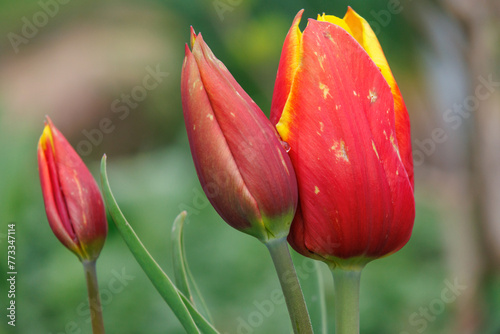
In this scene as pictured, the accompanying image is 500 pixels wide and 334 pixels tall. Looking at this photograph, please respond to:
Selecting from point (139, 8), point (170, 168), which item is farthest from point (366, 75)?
point (139, 8)

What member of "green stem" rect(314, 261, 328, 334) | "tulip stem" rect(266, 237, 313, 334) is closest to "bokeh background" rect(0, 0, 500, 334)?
"green stem" rect(314, 261, 328, 334)

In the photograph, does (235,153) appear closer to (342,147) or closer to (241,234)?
(342,147)

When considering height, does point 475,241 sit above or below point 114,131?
below

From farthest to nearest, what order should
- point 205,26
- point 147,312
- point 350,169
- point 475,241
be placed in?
1. point 205,26
2. point 475,241
3. point 147,312
4. point 350,169

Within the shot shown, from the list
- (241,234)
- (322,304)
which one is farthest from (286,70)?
(241,234)

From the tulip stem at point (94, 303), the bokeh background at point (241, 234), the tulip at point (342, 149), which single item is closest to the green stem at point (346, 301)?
the tulip at point (342, 149)

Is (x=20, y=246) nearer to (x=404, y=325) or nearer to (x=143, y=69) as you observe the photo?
(x=404, y=325)

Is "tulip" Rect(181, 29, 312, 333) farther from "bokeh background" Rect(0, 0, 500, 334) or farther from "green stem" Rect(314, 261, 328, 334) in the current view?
"bokeh background" Rect(0, 0, 500, 334)

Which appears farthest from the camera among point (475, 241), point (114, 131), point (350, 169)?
point (114, 131)
